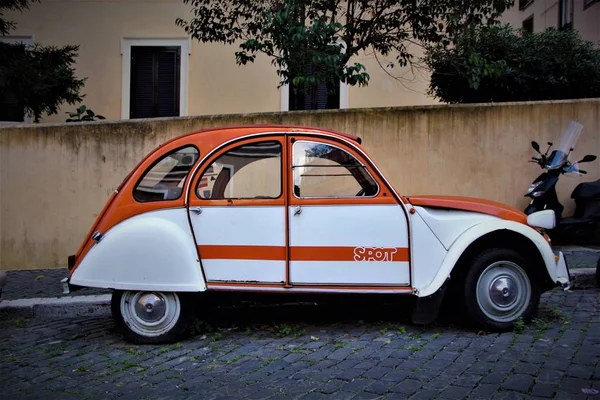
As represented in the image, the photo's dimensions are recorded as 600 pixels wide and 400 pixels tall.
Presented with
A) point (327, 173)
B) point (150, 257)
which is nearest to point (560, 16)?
point (327, 173)

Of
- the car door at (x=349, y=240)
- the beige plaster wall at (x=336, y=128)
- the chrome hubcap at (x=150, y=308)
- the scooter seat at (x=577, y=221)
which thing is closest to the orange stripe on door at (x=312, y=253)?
the car door at (x=349, y=240)

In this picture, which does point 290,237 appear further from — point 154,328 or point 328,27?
point 328,27

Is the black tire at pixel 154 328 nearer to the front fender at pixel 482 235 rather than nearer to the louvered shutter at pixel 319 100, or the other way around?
the front fender at pixel 482 235

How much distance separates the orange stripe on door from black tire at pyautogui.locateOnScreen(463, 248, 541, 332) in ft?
2.07

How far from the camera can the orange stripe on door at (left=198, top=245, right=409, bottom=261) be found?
4.67m

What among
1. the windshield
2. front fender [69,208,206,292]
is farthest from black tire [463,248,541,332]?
the windshield

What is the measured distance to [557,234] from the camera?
26.7 feet

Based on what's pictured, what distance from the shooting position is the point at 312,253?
468 centimetres

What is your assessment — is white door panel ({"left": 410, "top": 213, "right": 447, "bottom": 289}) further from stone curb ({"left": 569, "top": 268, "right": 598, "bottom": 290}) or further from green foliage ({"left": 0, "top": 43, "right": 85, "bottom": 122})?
green foliage ({"left": 0, "top": 43, "right": 85, "bottom": 122})

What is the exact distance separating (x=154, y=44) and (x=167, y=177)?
8.03 meters

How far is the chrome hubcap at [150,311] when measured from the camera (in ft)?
15.8

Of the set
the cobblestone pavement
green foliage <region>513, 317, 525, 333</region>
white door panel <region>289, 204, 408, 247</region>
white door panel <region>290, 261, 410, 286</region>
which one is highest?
white door panel <region>289, 204, 408, 247</region>

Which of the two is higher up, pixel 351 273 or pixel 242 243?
pixel 242 243

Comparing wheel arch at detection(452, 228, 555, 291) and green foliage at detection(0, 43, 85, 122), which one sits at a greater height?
green foliage at detection(0, 43, 85, 122)
